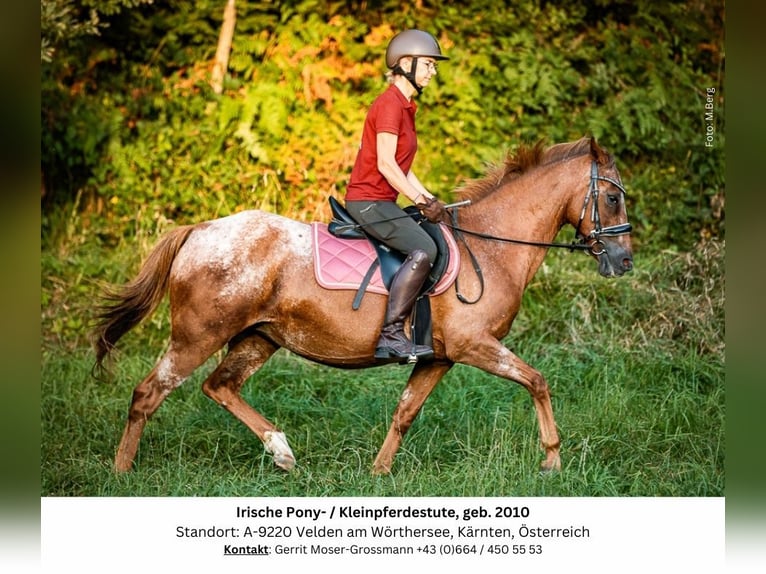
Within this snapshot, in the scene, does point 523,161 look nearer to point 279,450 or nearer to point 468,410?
point 468,410

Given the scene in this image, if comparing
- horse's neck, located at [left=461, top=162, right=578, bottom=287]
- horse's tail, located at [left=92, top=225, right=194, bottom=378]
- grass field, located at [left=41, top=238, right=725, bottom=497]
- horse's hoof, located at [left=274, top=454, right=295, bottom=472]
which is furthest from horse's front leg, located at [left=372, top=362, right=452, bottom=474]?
horse's tail, located at [left=92, top=225, right=194, bottom=378]

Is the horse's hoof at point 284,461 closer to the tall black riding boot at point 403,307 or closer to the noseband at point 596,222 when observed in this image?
the tall black riding boot at point 403,307

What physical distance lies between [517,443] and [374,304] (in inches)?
69.7

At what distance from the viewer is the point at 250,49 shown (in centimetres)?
1169

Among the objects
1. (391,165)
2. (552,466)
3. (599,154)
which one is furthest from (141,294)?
(599,154)

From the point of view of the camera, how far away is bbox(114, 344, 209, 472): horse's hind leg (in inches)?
281

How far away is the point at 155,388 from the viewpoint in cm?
715

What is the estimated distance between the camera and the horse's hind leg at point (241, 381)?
7.41 metres

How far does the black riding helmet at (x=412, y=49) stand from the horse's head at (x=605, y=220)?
1385mm

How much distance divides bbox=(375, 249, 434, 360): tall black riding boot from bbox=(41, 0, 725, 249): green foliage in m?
4.51

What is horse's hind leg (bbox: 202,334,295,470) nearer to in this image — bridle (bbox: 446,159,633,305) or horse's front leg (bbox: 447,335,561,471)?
horse's front leg (bbox: 447,335,561,471)

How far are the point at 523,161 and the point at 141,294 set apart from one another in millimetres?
3023

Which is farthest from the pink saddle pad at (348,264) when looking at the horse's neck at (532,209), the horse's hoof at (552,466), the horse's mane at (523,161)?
the horse's hoof at (552,466)
